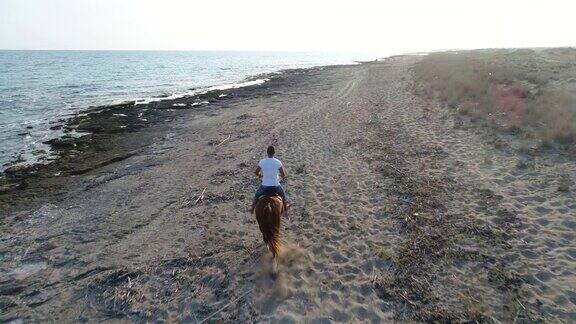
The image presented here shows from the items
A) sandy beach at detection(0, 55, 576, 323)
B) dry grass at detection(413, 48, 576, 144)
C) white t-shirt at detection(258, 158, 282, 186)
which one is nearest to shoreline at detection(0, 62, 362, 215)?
sandy beach at detection(0, 55, 576, 323)

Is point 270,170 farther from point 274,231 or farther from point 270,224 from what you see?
point 274,231

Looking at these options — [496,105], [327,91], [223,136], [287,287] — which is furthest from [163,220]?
[327,91]

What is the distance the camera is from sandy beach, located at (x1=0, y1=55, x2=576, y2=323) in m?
6.78

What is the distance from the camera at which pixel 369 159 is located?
14125mm

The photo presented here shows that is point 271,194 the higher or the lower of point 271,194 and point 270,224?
the higher

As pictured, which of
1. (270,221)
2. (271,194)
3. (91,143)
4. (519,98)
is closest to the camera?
(270,221)

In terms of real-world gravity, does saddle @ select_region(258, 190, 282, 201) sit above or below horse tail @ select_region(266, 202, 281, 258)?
above

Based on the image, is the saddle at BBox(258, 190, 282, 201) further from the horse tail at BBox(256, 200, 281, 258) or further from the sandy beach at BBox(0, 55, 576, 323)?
the sandy beach at BBox(0, 55, 576, 323)

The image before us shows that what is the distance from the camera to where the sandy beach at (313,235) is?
267 inches

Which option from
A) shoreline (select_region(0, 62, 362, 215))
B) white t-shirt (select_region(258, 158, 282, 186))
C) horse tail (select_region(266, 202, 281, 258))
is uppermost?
white t-shirt (select_region(258, 158, 282, 186))

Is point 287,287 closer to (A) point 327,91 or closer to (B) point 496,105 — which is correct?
(B) point 496,105

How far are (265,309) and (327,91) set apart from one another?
1197 inches

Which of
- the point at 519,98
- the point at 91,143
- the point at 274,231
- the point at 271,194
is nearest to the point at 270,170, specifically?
the point at 271,194

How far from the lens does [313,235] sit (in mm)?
9078
